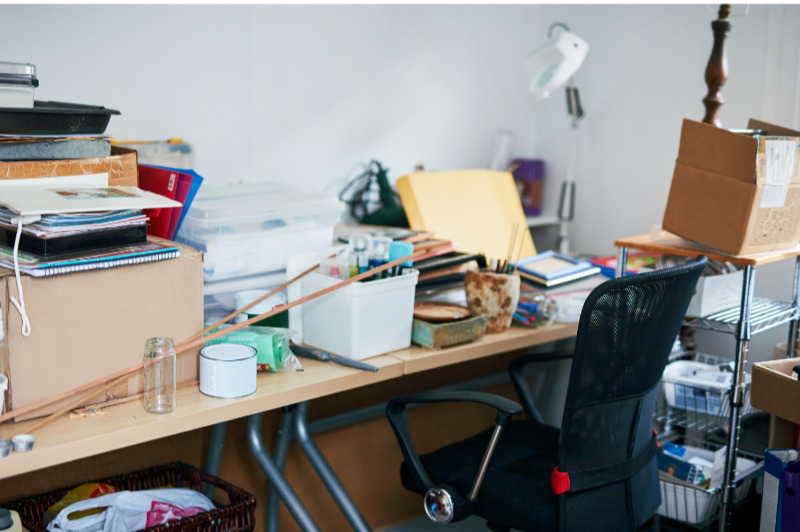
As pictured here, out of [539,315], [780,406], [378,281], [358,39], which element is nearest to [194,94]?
[358,39]

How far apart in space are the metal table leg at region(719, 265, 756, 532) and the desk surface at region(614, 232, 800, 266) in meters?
0.03

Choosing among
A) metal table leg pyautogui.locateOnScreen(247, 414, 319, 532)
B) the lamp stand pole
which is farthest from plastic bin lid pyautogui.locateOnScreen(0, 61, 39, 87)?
the lamp stand pole

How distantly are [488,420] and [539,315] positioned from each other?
90 centimetres

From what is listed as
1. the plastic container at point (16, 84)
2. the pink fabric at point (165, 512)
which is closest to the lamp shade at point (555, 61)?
the plastic container at point (16, 84)

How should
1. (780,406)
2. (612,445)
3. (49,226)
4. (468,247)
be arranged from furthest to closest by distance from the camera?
(468,247) → (780,406) → (612,445) → (49,226)

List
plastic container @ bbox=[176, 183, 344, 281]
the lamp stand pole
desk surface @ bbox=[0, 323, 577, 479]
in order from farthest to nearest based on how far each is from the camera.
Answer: the lamp stand pole → plastic container @ bbox=[176, 183, 344, 281] → desk surface @ bbox=[0, 323, 577, 479]

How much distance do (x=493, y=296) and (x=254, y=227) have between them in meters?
0.61

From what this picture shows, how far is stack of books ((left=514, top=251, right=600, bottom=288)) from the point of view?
2204 millimetres

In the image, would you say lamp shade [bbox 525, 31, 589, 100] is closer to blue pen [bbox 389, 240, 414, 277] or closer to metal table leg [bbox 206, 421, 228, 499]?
blue pen [bbox 389, 240, 414, 277]

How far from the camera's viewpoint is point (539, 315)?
202 centimetres

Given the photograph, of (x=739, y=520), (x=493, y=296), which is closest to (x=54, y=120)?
Result: (x=493, y=296)

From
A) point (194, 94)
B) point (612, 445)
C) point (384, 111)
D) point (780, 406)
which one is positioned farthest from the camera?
point (384, 111)

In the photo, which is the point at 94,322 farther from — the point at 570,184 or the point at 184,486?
the point at 570,184

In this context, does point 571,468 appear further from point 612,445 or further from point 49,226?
point 49,226
